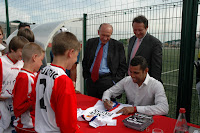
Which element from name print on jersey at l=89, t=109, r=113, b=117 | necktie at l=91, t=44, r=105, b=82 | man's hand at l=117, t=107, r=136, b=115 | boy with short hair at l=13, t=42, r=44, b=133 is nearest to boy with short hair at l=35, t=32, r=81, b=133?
boy with short hair at l=13, t=42, r=44, b=133

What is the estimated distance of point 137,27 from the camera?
2779mm

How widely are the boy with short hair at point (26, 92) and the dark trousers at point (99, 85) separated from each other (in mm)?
1295

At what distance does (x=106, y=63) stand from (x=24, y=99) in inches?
63.6

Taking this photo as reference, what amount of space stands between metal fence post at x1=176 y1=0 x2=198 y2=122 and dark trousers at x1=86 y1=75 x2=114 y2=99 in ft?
3.73

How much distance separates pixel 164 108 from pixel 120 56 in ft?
4.25

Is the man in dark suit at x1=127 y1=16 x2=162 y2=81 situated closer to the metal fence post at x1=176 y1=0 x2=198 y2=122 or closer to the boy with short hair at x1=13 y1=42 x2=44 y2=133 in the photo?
the metal fence post at x1=176 y1=0 x2=198 y2=122

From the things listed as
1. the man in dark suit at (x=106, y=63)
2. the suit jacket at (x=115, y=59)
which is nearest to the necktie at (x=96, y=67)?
the man in dark suit at (x=106, y=63)

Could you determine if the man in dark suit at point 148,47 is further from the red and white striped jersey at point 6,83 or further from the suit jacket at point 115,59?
the red and white striped jersey at point 6,83

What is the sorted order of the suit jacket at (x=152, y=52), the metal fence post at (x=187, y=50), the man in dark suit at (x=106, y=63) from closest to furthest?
the metal fence post at (x=187, y=50) < the suit jacket at (x=152, y=52) < the man in dark suit at (x=106, y=63)

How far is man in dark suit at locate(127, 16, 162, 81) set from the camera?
2654 mm

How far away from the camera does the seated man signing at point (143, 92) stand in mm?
1985

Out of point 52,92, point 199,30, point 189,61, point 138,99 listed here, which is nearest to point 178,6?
point 199,30

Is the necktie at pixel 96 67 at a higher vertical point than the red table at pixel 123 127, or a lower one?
higher

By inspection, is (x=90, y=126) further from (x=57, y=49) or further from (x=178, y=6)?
(x=178, y=6)
